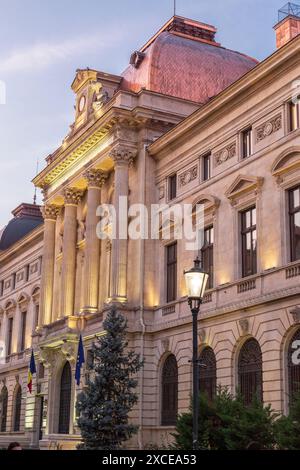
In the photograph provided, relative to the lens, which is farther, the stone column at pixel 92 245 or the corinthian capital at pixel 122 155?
the stone column at pixel 92 245

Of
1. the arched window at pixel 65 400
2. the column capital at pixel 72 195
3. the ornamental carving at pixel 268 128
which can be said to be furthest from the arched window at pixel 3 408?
the ornamental carving at pixel 268 128

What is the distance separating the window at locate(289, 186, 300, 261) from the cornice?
504 cm

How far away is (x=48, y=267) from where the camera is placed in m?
47.2

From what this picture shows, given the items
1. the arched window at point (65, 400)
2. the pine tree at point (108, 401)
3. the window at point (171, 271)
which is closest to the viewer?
the pine tree at point (108, 401)

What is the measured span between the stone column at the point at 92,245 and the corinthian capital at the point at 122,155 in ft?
10.4

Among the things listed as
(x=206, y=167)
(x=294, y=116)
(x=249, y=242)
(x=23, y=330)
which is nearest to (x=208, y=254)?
(x=249, y=242)

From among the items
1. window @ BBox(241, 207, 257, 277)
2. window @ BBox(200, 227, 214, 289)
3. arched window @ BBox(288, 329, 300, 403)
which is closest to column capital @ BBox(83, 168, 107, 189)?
window @ BBox(200, 227, 214, 289)

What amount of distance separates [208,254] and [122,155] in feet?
26.8

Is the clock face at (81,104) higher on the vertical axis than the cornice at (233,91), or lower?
higher

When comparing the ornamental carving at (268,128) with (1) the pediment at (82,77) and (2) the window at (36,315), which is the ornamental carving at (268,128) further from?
(2) the window at (36,315)

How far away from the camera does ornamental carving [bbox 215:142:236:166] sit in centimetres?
3162

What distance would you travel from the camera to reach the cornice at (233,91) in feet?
91.2

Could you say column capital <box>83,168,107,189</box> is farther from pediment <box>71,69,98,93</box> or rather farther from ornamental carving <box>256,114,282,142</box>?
ornamental carving <box>256,114,282,142</box>

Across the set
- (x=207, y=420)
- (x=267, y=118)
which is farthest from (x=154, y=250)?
(x=207, y=420)
